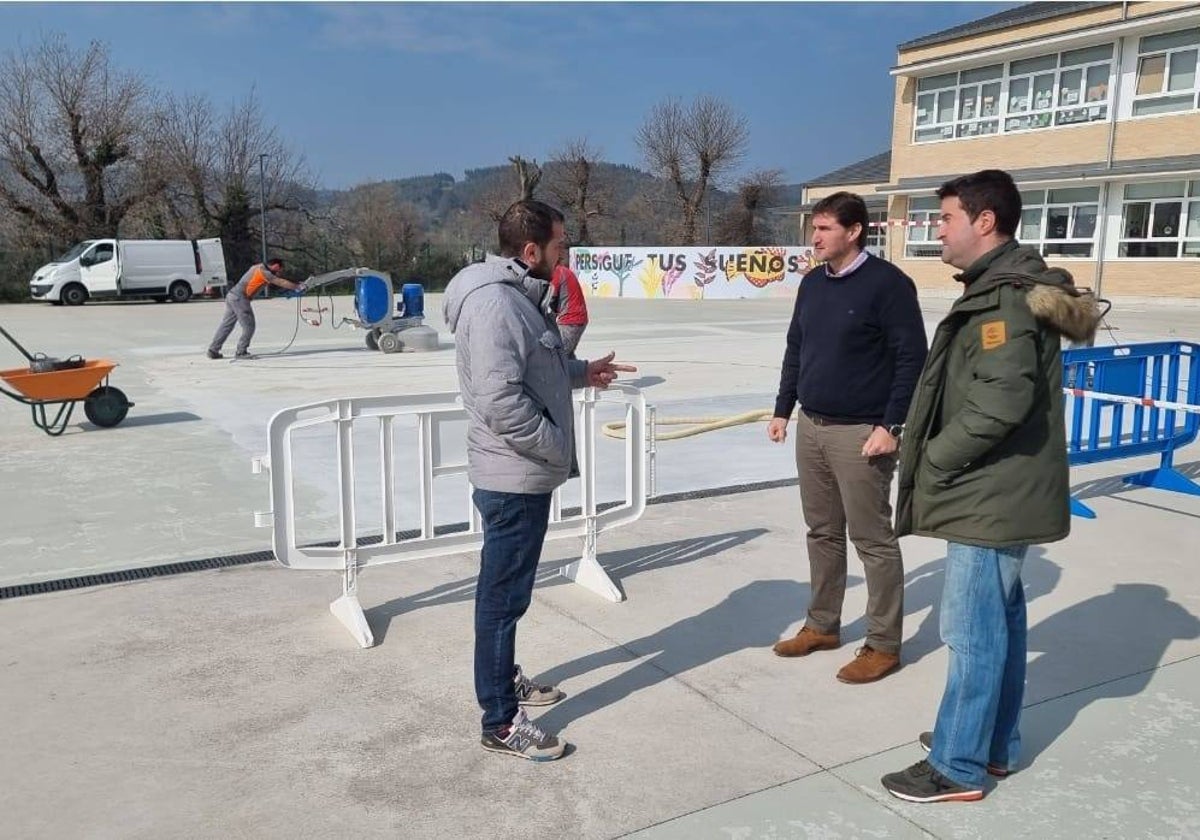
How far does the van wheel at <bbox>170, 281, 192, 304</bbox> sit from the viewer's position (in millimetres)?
31328

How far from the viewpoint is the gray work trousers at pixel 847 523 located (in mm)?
3904

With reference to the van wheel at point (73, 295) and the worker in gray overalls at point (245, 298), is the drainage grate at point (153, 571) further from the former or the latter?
the van wheel at point (73, 295)

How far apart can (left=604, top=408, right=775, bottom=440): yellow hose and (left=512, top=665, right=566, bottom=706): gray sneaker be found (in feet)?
16.2

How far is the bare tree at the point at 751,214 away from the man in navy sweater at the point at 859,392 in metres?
Answer: 48.0

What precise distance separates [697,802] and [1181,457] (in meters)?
6.85

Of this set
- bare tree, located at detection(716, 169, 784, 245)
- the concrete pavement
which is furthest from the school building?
the concrete pavement

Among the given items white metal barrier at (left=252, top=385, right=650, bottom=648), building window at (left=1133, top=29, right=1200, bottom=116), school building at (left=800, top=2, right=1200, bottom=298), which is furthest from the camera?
school building at (left=800, top=2, right=1200, bottom=298)

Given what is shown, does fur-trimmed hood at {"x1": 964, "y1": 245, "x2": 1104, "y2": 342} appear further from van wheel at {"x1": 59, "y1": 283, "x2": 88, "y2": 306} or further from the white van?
van wheel at {"x1": 59, "y1": 283, "x2": 88, "y2": 306}

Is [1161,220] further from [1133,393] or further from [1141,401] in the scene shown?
[1141,401]

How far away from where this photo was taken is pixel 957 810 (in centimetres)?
303

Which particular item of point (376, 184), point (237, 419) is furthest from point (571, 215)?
point (237, 419)

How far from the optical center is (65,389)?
354 inches

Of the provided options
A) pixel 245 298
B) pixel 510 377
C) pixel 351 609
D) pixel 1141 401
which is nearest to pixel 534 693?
pixel 351 609

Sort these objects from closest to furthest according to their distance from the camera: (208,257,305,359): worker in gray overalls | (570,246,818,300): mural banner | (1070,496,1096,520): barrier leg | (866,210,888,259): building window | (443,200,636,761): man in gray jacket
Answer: (443,200,636,761): man in gray jacket < (1070,496,1096,520): barrier leg < (208,257,305,359): worker in gray overalls < (570,246,818,300): mural banner < (866,210,888,259): building window
